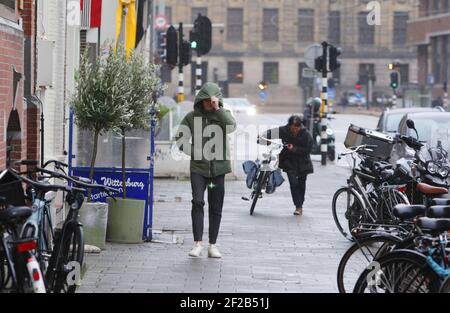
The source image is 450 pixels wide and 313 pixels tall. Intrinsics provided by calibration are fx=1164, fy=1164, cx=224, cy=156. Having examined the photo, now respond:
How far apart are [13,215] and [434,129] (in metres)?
11.9

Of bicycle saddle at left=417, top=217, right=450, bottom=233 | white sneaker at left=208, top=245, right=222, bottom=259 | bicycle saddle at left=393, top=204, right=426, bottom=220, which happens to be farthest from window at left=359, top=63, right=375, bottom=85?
bicycle saddle at left=417, top=217, right=450, bottom=233

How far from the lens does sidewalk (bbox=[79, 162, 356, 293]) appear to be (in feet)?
32.9

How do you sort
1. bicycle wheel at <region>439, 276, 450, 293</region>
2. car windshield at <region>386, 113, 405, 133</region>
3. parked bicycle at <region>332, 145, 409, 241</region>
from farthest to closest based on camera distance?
car windshield at <region>386, 113, 405, 133</region> → parked bicycle at <region>332, 145, 409, 241</region> → bicycle wheel at <region>439, 276, 450, 293</region>

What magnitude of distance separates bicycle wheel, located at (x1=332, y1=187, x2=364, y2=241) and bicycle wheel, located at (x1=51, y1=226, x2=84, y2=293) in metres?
5.65

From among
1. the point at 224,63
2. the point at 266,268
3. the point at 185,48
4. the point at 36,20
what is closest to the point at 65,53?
the point at 36,20

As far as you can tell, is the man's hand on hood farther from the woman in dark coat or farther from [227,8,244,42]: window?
[227,8,244,42]: window

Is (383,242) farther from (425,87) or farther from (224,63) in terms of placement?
(224,63)

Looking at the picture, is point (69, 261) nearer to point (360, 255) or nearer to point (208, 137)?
point (360, 255)

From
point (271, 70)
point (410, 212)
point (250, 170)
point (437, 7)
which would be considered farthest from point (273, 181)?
point (271, 70)

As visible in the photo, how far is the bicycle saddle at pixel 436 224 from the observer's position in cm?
733

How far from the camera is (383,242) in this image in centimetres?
800

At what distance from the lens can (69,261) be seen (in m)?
7.92

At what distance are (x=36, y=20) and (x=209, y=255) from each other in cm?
317

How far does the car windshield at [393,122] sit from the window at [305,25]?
262 ft
